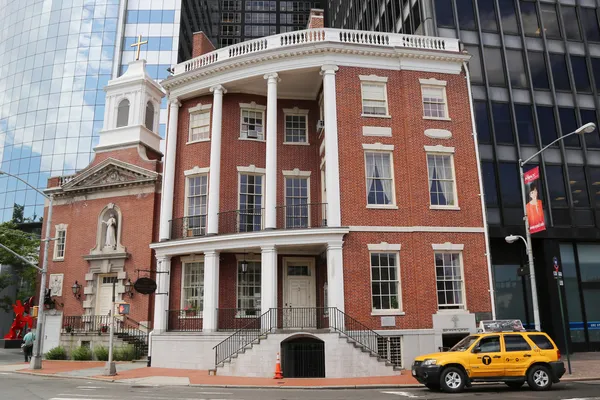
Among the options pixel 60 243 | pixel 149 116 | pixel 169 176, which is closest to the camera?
pixel 169 176

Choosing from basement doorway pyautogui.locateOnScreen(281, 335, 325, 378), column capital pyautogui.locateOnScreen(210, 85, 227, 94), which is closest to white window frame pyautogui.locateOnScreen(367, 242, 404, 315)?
basement doorway pyautogui.locateOnScreen(281, 335, 325, 378)

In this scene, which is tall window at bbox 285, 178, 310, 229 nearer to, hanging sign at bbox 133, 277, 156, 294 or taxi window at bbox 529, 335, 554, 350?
hanging sign at bbox 133, 277, 156, 294

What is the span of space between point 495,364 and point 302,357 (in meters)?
7.53

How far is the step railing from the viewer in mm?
20109

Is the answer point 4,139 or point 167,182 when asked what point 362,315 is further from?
point 4,139

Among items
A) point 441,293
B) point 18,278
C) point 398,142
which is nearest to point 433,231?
point 441,293

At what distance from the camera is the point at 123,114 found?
33406 millimetres

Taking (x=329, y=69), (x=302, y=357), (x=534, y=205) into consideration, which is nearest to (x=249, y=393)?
(x=302, y=357)

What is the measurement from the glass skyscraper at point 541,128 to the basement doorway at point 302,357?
11.6 metres

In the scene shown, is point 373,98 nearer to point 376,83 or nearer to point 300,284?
point 376,83

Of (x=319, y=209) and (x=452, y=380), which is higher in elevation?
(x=319, y=209)

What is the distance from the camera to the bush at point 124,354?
25.7 m

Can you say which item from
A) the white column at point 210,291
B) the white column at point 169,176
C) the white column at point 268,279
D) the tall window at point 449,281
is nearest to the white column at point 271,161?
the white column at point 268,279

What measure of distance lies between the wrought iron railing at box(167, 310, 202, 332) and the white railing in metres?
12.0
